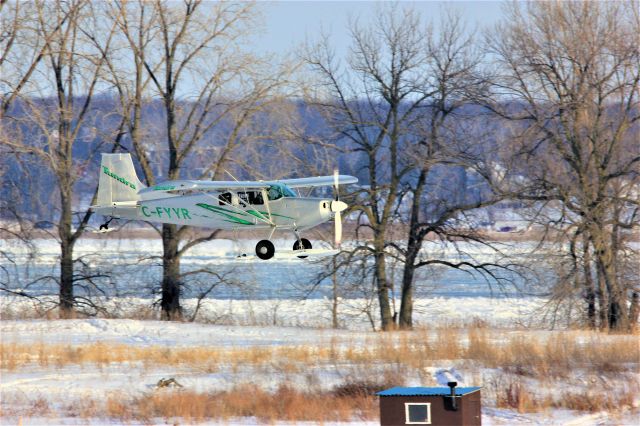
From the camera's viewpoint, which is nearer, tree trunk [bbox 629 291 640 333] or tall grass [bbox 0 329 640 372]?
tall grass [bbox 0 329 640 372]

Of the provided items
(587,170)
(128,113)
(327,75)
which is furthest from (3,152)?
(587,170)

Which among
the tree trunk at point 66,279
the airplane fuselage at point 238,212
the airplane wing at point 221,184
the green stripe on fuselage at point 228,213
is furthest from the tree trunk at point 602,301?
the tree trunk at point 66,279

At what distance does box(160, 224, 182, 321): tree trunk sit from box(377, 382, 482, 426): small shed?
1944 cm

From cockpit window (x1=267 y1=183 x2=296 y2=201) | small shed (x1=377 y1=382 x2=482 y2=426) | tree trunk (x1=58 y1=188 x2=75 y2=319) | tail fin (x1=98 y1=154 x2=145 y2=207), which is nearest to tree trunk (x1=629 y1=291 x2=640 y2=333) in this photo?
cockpit window (x1=267 y1=183 x2=296 y2=201)

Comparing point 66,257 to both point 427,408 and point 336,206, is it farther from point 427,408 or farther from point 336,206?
point 427,408

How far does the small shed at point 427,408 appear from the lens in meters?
11.4

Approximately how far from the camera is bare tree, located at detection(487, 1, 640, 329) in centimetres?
2633

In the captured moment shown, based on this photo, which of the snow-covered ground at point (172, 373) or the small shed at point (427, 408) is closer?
the small shed at point (427, 408)

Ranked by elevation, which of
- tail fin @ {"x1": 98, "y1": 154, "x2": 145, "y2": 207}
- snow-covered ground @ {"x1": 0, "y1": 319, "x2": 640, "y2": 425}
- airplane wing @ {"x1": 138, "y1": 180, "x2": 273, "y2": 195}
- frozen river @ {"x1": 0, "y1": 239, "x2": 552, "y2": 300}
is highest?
tail fin @ {"x1": 98, "y1": 154, "x2": 145, "y2": 207}

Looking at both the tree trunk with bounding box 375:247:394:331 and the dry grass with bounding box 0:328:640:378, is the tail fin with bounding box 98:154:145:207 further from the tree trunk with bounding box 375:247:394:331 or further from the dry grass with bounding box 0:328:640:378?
the tree trunk with bounding box 375:247:394:331

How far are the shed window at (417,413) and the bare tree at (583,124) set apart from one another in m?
16.0

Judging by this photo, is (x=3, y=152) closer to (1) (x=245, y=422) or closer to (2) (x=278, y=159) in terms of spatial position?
(2) (x=278, y=159)

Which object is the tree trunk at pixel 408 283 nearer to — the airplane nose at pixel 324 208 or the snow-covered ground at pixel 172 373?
the snow-covered ground at pixel 172 373

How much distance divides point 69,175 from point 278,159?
21.2 feet
